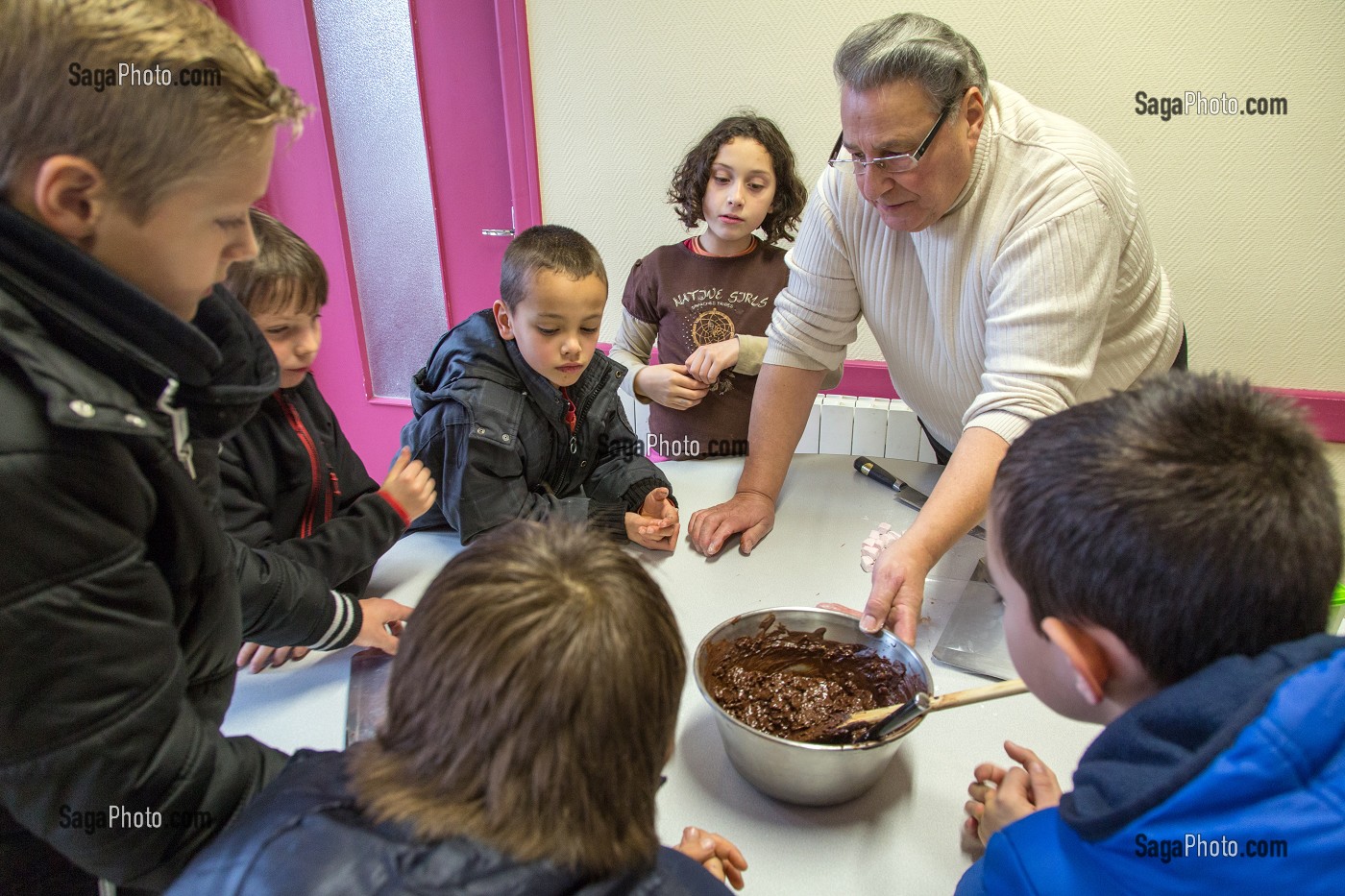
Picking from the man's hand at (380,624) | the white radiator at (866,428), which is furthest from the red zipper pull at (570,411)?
the white radiator at (866,428)

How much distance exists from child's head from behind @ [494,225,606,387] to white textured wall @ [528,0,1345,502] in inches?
55.7

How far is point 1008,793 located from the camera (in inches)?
36.3

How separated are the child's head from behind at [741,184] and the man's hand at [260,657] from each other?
1551mm

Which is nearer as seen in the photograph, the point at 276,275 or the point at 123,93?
the point at 123,93

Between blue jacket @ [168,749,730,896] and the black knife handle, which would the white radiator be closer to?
the black knife handle

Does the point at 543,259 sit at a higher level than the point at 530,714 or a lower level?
higher

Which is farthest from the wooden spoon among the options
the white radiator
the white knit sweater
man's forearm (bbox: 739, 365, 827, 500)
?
the white radiator

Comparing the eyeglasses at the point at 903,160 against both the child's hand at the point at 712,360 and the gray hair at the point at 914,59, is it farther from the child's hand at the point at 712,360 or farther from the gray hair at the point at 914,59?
the child's hand at the point at 712,360

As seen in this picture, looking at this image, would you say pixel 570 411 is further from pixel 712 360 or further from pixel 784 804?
pixel 784 804

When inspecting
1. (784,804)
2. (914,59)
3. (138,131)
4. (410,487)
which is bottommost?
(784,804)

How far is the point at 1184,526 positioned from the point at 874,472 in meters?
1.16

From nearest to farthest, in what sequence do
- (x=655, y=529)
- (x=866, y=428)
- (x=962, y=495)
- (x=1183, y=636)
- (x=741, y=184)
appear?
(x=1183, y=636)
(x=962, y=495)
(x=655, y=529)
(x=741, y=184)
(x=866, y=428)

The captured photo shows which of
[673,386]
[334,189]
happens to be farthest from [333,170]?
[673,386]

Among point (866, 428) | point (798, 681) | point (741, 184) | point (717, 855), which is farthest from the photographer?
point (866, 428)
